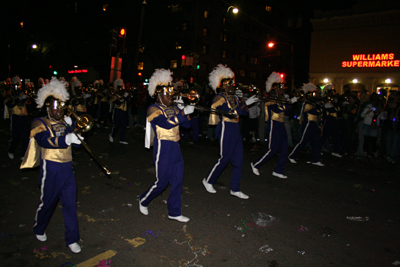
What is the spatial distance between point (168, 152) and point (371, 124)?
8348 millimetres

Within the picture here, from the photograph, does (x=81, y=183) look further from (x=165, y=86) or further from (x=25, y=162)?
(x=165, y=86)

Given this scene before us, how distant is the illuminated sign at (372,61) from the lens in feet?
81.6

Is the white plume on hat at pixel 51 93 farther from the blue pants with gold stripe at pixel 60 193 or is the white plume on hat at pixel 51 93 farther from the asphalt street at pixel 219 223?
the asphalt street at pixel 219 223

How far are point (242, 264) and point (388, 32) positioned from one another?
28342mm

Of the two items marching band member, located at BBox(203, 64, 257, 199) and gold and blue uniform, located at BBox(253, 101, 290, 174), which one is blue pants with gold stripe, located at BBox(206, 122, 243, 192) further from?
gold and blue uniform, located at BBox(253, 101, 290, 174)

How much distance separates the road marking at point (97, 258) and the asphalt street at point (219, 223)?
0.01 m

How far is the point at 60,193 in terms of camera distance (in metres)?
3.71

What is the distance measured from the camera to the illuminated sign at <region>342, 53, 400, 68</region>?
2486cm

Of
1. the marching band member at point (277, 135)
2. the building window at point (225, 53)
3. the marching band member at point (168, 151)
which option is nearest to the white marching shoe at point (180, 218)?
the marching band member at point (168, 151)

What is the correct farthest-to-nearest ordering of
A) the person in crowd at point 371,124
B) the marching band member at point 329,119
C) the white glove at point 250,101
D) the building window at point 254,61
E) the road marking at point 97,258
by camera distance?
1. the building window at point 254,61
2. the person in crowd at point 371,124
3. the marching band member at point 329,119
4. the white glove at point 250,101
5. the road marking at point 97,258

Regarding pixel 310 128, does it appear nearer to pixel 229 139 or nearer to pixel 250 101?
pixel 250 101

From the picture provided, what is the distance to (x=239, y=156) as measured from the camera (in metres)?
5.61

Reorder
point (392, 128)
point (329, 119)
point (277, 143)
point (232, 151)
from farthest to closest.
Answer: point (392, 128), point (329, 119), point (277, 143), point (232, 151)

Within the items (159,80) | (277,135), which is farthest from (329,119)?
(159,80)
